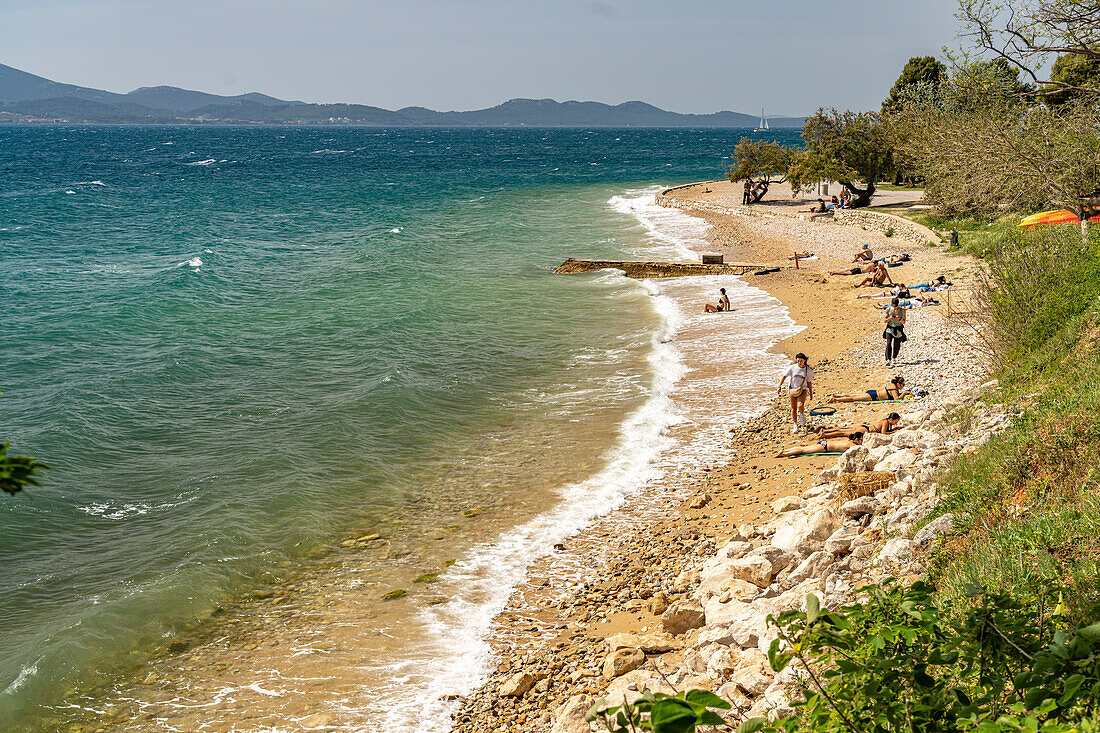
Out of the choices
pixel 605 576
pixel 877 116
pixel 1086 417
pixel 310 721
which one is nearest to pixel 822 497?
pixel 605 576

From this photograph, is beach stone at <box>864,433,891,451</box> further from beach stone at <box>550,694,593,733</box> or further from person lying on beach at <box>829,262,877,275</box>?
person lying on beach at <box>829,262,877,275</box>

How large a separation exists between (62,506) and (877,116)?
4578 centimetres

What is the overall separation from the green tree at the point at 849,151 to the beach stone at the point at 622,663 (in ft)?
137

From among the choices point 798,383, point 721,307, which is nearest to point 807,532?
point 798,383

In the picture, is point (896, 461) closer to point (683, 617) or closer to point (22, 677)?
point (683, 617)

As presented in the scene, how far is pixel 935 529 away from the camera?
7.48 meters

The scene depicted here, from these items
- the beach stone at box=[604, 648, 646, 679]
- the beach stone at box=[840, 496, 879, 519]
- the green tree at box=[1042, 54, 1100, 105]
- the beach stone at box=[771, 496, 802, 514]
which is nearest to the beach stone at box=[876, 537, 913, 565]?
the beach stone at box=[840, 496, 879, 519]

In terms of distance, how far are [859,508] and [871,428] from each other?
514cm

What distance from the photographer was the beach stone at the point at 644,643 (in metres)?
8.55

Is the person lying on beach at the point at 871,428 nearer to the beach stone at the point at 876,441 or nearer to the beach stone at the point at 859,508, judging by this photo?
the beach stone at the point at 876,441

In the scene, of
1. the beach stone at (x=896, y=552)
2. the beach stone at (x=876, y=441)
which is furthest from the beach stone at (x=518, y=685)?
the beach stone at (x=876, y=441)

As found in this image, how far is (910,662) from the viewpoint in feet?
12.7

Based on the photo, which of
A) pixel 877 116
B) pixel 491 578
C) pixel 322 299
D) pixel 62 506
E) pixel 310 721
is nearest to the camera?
pixel 310 721

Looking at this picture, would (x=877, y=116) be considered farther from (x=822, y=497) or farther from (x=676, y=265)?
(x=822, y=497)
